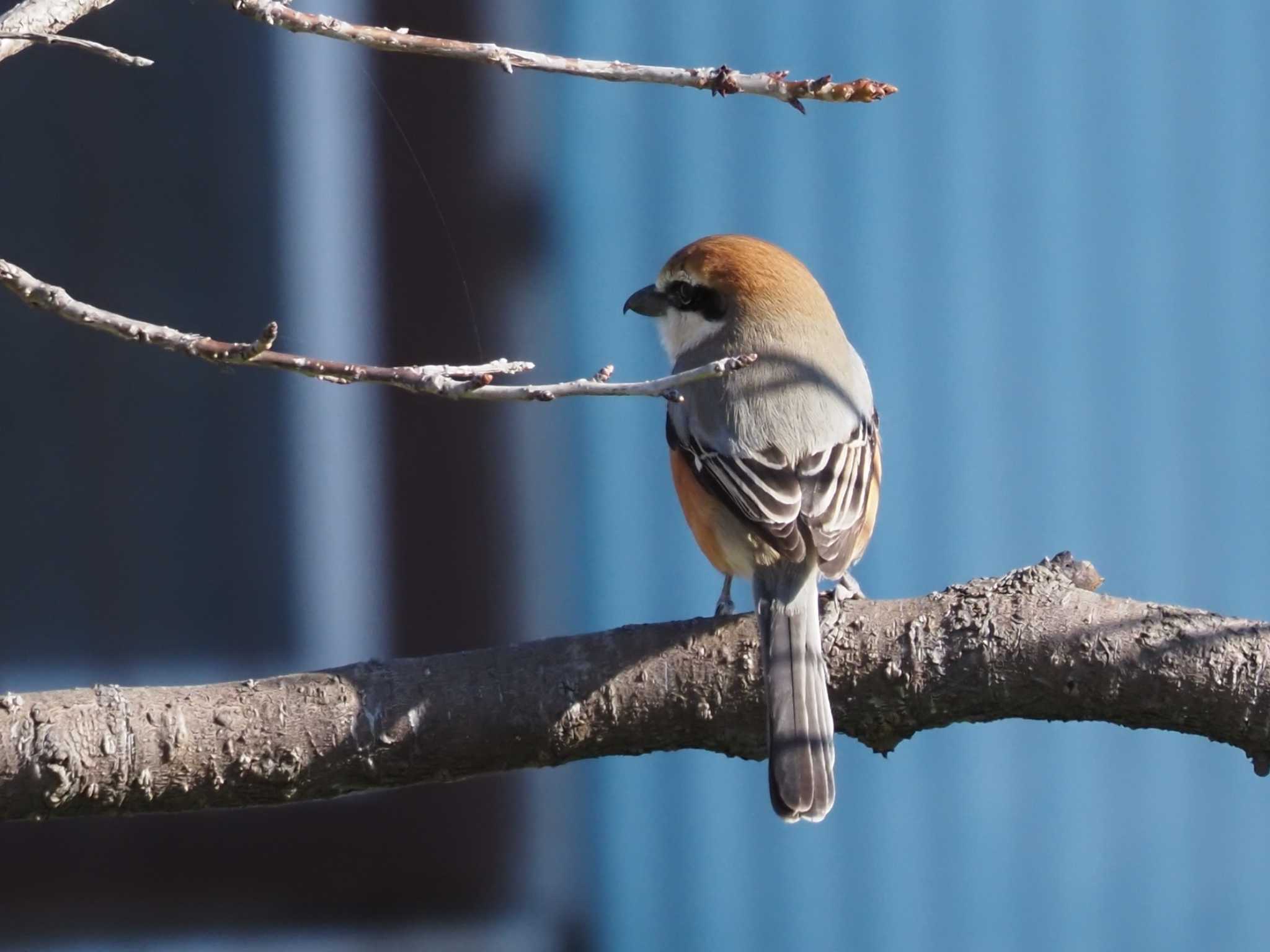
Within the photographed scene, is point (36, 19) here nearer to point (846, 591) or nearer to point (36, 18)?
point (36, 18)

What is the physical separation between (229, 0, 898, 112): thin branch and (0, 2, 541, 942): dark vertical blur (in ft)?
10.5

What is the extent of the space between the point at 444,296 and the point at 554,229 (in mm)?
460

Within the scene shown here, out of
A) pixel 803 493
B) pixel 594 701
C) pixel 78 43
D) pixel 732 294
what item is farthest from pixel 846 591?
pixel 78 43

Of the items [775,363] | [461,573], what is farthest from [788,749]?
[461,573]

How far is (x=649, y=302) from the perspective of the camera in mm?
3936

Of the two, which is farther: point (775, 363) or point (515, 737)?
point (775, 363)

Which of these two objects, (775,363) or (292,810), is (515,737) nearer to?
(775,363)

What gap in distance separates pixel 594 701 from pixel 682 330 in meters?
1.74

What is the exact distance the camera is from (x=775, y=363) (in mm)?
3438

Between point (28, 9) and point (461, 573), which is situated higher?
point (28, 9)

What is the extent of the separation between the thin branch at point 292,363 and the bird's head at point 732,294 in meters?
2.03

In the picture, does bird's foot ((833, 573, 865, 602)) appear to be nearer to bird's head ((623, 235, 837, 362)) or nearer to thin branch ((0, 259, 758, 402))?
bird's head ((623, 235, 837, 362))

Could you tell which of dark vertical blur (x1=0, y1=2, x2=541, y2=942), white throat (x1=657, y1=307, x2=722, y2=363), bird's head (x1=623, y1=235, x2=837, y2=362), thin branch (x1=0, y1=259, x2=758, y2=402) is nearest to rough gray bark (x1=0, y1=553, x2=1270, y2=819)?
thin branch (x1=0, y1=259, x2=758, y2=402)

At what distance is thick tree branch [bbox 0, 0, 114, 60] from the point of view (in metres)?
1.93
